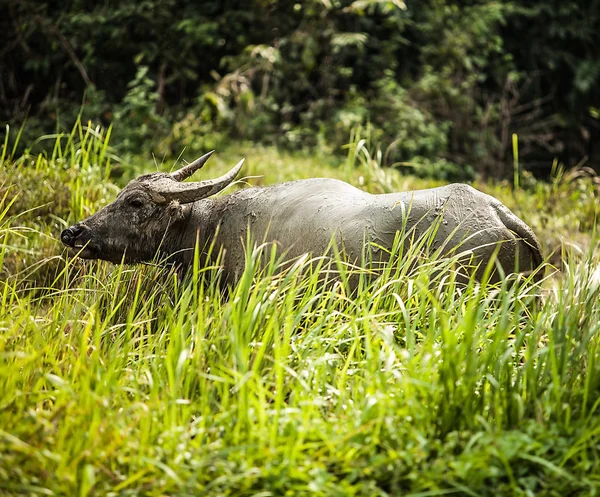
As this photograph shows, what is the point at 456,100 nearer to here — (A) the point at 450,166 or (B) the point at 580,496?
(A) the point at 450,166

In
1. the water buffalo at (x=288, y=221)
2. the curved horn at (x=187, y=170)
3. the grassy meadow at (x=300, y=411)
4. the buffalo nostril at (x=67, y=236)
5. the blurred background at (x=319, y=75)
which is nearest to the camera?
the grassy meadow at (x=300, y=411)

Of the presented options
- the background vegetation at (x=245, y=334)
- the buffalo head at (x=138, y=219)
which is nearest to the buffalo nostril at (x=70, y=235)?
the buffalo head at (x=138, y=219)

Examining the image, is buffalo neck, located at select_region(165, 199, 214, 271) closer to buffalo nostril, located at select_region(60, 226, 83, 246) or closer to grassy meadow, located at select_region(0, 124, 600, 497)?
buffalo nostril, located at select_region(60, 226, 83, 246)

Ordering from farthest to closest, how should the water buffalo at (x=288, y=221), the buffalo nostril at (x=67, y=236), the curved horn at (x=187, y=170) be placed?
1. the curved horn at (x=187, y=170)
2. the buffalo nostril at (x=67, y=236)
3. the water buffalo at (x=288, y=221)

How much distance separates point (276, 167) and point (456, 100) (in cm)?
406

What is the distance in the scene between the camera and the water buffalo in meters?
3.45

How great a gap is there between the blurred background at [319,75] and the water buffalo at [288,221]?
3.23m

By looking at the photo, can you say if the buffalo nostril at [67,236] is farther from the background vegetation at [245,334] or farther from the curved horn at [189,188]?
the curved horn at [189,188]

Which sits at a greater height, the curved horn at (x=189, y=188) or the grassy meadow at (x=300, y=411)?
the curved horn at (x=189, y=188)

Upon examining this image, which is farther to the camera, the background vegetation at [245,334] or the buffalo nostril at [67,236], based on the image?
the buffalo nostril at [67,236]

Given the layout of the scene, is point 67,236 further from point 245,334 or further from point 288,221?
point 245,334

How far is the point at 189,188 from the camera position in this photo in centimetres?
398

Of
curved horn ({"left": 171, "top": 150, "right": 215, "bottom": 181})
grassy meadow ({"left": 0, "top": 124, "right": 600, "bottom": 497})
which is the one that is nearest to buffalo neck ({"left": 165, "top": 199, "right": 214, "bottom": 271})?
curved horn ({"left": 171, "top": 150, "right": 215, "bottom": 181})

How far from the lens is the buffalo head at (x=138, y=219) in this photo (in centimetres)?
398
